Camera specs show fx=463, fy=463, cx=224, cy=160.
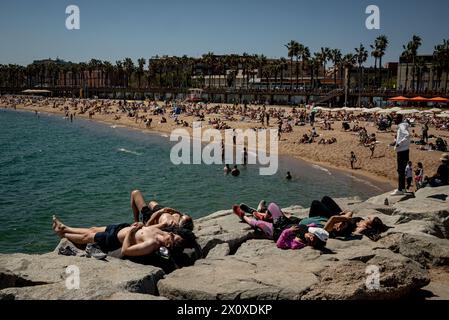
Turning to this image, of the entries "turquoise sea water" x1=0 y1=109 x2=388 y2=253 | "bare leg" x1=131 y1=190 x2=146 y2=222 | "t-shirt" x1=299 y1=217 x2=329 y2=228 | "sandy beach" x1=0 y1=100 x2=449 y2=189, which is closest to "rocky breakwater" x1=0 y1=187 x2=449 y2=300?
"t-shirt" x1=299 y1=217 x2=329 y2=228

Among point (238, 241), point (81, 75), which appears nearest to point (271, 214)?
point (238, 241)

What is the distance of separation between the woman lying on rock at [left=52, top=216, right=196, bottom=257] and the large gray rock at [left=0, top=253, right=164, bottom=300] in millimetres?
299

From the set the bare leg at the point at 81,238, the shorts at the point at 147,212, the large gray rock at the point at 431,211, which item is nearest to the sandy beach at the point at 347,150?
the large gray rock at the point at 431,211

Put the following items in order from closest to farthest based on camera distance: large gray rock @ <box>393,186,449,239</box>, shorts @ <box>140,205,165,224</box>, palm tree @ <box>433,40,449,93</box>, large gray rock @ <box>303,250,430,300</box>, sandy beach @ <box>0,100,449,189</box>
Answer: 1. large gray rock @ <box>303,250,430,300</box>
2. shorts @ <box>140,205,165,224</box>
3. large gray rock @ <box>393,186,449,239</box>
4. sandy beach @ <box>0,100,449,189</box>
5. palm tree @ <box>433,40,449,93</box>

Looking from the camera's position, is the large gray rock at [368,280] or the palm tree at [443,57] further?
the palm tree at [443,57]

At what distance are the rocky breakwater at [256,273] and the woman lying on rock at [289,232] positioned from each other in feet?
0.61

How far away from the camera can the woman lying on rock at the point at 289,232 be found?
736cm

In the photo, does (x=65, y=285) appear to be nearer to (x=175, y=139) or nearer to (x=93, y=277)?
(x=93, y=277)

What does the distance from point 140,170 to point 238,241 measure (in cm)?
2140

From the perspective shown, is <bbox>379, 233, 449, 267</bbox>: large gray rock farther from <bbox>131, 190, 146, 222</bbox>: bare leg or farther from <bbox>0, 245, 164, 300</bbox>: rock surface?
<bbox>131, 190, 146, 222</bbox>: bare leg

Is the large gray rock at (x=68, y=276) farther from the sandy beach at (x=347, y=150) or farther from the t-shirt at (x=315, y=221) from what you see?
the sandy beach at (x=347, y=150)

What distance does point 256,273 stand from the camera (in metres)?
6.22

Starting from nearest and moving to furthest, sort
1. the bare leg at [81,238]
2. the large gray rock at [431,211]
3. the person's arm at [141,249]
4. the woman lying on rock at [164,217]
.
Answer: the person's arm at [141,249]
the bare leg at [81,238]
the woman lying on rock at [164,217]
the large gray rock at [431,211]

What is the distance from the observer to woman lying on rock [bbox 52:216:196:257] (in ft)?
22.6
